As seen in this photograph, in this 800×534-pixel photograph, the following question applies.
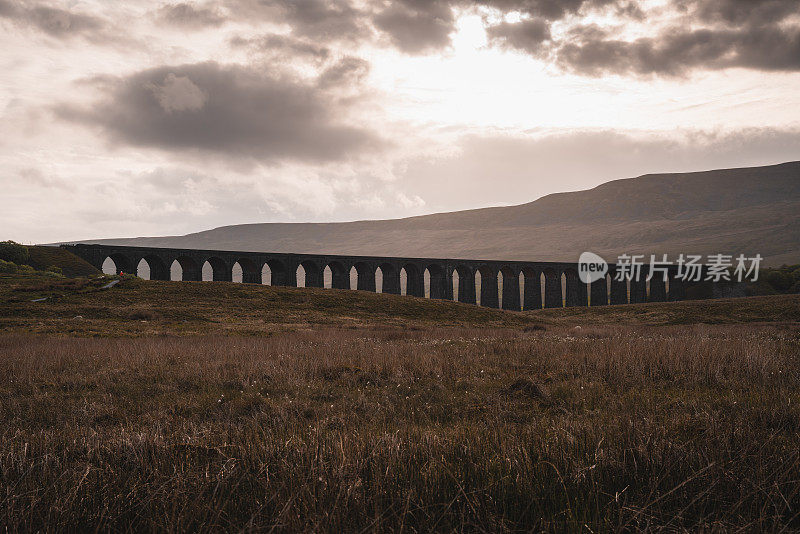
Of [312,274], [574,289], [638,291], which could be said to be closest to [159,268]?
[312,274]

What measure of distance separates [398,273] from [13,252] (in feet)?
139

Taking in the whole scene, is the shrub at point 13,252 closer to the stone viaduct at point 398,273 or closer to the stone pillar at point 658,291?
the stone viaduct at point 398,273

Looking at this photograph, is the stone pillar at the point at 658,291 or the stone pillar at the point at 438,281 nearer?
the stone pillar at the point at 438,281

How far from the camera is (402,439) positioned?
3.41 metres

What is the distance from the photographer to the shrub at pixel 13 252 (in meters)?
45.3

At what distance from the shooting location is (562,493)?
238 cm

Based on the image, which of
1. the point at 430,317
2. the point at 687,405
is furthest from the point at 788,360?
the point at 430,317

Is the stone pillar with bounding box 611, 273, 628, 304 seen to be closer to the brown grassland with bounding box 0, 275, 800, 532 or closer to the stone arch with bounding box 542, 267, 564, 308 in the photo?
the stone arch with bounding box 542, 267, 564, 308

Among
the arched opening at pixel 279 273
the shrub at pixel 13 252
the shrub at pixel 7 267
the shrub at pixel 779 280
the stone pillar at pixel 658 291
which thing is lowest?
the stone pillar at pixel 658 291

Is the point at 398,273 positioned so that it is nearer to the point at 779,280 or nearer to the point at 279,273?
the point at 279,273

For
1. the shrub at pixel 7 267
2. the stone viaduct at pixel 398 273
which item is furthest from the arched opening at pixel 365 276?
the shrub at pixel 7 267

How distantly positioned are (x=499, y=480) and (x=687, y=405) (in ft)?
10.3

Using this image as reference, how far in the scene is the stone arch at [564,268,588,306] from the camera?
278 feet

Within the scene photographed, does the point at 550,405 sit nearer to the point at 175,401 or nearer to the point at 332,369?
the point at 332,369
